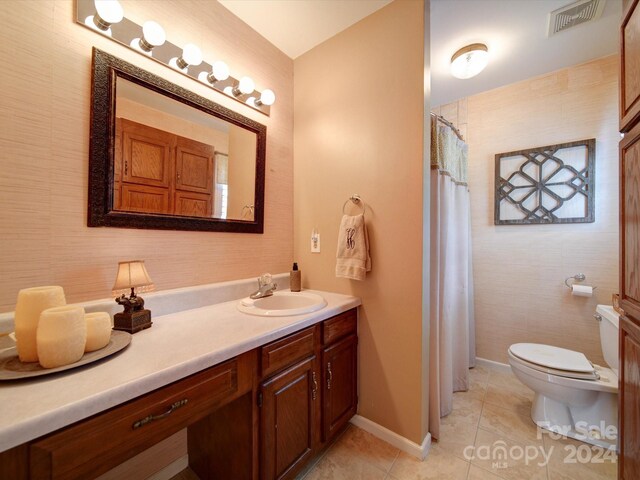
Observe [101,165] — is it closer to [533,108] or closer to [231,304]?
[231,304]

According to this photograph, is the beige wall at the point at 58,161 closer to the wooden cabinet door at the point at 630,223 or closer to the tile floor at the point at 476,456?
the tile floor at the point at 476,456

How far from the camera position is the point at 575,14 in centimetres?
154

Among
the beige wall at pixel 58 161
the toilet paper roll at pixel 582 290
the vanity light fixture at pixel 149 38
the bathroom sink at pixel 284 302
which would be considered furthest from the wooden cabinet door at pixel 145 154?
the toilet paper roll at pixel 582 290

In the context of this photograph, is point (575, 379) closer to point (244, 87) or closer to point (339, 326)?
point (339, 326)

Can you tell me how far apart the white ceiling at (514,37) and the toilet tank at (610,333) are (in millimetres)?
1825

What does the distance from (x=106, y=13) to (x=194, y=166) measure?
2.09ft

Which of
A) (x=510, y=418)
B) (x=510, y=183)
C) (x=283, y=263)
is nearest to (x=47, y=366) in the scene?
(x=283, y=263)

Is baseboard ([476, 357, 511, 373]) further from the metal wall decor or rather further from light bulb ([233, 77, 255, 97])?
light bulb ([233, 77, 255, 97])

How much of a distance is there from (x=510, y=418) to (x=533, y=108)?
2395mm

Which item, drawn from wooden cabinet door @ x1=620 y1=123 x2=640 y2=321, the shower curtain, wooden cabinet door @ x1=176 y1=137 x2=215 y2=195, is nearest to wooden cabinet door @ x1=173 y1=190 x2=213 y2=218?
wooden cabinet door @ x1=176 y1=137 x2=215 y2=195

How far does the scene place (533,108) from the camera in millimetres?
2102

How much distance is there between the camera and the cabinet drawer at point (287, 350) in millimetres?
976

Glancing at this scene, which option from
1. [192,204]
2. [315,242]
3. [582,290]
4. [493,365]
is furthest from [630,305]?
[192,204]

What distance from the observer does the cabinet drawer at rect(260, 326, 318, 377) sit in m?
0.98
